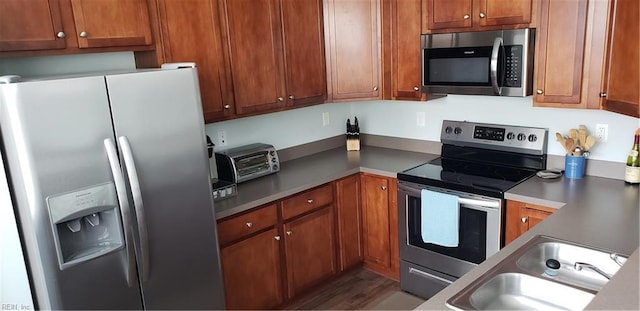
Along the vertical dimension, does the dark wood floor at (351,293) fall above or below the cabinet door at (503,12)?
below

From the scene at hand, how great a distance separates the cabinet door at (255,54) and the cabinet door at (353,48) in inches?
17.6

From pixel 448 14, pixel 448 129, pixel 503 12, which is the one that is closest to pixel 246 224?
pixel 448 129

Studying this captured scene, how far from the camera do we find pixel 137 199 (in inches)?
81.6

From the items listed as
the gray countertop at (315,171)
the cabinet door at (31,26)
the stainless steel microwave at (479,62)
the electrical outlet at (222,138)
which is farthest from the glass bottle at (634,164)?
the cabinet door at (31,26)

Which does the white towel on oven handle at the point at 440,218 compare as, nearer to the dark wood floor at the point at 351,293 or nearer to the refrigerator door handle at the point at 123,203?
the dark wood floor at the point at 351,293

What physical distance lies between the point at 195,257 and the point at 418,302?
1531 millimetres

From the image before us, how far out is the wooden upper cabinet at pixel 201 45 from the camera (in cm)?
256

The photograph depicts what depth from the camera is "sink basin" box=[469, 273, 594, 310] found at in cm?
153

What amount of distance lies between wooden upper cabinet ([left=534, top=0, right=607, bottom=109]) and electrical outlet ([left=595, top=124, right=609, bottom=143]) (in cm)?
38

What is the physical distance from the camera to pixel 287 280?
3111 millimetres

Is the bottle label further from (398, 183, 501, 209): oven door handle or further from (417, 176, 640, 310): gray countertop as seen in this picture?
(398, 183, 501, 209): oven door handle

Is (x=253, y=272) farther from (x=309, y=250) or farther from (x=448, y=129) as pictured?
(x=448, y=129)

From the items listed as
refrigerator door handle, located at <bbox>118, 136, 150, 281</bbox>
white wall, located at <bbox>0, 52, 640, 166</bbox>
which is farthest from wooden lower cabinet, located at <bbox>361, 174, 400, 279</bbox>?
refrigerator door handle, located at <bbox>118, 136, 150, 281</bbox>

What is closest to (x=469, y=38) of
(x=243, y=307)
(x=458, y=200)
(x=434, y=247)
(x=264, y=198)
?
(x=458, y=200)
